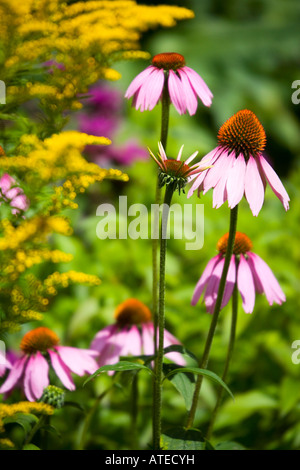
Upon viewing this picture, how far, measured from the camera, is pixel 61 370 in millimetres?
844

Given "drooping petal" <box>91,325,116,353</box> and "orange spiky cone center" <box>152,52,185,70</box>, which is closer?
"orange spiky cone center" <box>152,52,185,70</box>

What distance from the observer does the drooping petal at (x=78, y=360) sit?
83cm

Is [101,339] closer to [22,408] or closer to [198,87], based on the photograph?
[22,408]

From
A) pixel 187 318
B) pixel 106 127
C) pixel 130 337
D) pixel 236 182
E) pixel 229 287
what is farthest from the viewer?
pixel 106 127

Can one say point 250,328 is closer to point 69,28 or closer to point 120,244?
point 120,244

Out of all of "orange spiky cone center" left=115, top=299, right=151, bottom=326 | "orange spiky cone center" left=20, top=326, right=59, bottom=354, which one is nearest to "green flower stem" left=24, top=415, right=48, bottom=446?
"orange spiky cone center" left=20, top=326, right=59, bottom=354

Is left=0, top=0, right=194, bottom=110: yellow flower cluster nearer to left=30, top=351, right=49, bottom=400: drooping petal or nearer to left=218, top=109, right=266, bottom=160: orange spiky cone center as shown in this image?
left=218, top=109, right=266, bottom=160: orange spiky cone center

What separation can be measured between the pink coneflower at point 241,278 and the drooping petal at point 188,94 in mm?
183

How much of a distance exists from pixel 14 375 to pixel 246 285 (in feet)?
1.15

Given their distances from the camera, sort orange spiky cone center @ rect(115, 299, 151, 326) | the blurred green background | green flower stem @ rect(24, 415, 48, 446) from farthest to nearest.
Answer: the blurred green background < orange spiky cone center @ rect(115, 299, 151, 326) < green flower stem @ rect(24, 415, 48, 446)

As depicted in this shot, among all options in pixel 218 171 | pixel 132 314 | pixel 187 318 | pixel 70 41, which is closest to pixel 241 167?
pixel 218 171

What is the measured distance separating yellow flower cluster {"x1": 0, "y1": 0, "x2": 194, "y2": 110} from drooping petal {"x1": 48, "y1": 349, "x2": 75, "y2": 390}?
0.36 m

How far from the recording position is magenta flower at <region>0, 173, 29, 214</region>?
2.27ft
